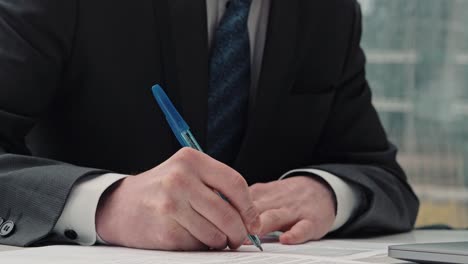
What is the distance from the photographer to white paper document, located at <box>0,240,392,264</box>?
92 centimetres

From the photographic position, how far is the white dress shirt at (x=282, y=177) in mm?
1124

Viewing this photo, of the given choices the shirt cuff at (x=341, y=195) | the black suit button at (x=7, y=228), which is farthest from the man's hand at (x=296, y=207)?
the black suit button at (x=7, y=228)

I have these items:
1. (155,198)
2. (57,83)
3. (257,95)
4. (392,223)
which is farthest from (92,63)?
(392,223)

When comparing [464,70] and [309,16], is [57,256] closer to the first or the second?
[309,16]

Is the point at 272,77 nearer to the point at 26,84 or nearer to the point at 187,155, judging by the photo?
the point at 26,84

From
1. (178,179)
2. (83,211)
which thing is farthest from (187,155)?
(83,211)

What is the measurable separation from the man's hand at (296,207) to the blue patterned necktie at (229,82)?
19 centimetres

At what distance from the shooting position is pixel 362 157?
5.43 ft

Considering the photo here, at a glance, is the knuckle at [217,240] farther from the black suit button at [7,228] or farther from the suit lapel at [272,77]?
the suit lapel at [272,77]

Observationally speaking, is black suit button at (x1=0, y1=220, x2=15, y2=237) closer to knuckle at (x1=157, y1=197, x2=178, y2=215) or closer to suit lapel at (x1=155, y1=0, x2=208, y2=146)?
knuckle at (x1=157, y1=197, x2=178, y2=215)

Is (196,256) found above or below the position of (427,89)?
above

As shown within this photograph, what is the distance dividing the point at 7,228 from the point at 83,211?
125mm

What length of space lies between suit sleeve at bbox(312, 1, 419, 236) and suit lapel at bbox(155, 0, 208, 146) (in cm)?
24

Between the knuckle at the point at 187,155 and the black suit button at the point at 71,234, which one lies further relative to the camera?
the black suit button at the point at 71,234
